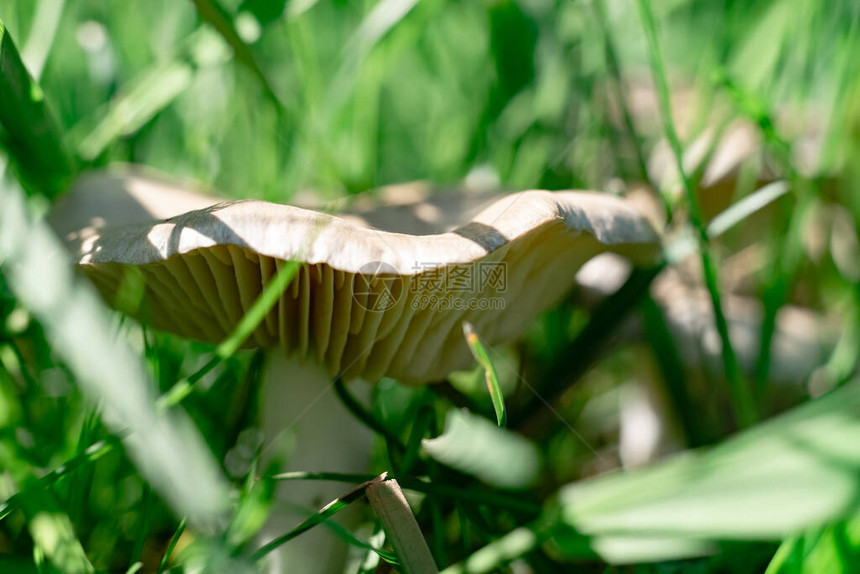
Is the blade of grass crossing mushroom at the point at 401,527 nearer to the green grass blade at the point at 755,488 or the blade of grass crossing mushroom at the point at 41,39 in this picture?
the green grass blade at the point at 755,488

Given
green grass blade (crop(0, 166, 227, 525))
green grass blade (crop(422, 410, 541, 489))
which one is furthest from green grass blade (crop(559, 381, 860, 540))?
green grass blade (crop(0, 166, 227, 525))

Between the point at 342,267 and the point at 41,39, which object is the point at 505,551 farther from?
the point at 41,39

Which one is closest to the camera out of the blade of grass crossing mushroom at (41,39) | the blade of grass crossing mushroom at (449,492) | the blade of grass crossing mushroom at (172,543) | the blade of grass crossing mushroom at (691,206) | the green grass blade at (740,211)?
the blade of grass crossing mushroom at (172,543)

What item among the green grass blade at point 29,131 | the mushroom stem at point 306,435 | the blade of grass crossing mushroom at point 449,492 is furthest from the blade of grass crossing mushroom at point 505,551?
the green grass blade at point 29,131

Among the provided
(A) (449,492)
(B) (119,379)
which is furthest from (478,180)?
(B) (119,379)

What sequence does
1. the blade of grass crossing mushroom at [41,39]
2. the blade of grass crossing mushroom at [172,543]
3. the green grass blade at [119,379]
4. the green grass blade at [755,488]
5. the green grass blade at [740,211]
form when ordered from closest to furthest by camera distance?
the green grass blade at [755,488]
the green grass blade at [119,379]
the blade of grass crossing mushroom at [172,543]
the green grass blade at [740,211]
the blade of grass crossing mushroom at [41,39]

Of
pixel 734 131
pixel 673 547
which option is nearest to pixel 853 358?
pixel 734 131

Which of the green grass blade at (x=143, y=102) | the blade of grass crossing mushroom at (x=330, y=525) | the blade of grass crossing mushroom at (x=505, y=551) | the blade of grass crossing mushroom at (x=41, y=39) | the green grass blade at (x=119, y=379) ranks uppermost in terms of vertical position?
the blade of grass crossing mushroom at (x=41, y=39)
